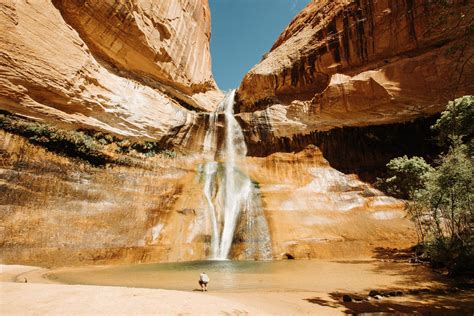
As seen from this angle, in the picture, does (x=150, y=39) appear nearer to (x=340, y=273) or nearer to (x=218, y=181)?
(x=218, y=181)

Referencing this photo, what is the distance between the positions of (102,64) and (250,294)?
71.2 feet

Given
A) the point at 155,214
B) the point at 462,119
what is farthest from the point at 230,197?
the point at 462,119

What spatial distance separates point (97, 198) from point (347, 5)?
947 inches

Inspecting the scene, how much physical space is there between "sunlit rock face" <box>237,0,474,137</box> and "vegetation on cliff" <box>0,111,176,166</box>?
1084 centimetres

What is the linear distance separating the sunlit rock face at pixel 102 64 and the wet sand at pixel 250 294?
33.1ft

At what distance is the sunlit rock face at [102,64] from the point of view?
16031 millimetres

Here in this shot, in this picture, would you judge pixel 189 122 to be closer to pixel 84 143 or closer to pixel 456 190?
pixel 84 143

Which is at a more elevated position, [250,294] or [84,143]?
[84,143]

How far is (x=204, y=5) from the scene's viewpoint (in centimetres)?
3762

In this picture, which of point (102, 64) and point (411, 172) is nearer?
point (411, 172)

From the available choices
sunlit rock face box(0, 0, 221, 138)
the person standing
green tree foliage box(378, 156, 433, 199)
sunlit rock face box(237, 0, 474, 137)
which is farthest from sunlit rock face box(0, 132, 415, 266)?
the person standing

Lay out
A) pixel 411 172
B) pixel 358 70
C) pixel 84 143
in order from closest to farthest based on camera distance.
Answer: pixel 411 172, pixel 84 143, pixel 358 70

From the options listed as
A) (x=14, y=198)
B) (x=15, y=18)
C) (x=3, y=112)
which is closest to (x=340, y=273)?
(x=14, y=198)

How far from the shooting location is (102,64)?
2278 centimetres
